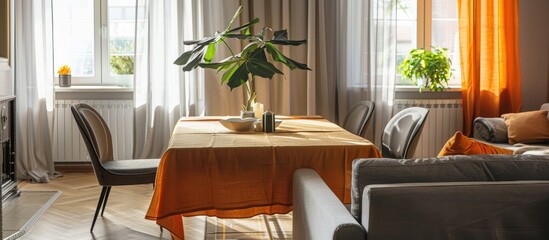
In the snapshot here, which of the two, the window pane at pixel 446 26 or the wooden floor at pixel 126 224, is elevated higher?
the window pane at pixel 446 26

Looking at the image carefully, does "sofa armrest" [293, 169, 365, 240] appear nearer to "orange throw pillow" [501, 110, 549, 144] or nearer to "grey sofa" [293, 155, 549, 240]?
"grey sofa" [293, 155, 549, 240]

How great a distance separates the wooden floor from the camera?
14.0ft

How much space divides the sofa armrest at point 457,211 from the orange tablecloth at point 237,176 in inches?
50.4

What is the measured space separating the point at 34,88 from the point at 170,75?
1194 mm

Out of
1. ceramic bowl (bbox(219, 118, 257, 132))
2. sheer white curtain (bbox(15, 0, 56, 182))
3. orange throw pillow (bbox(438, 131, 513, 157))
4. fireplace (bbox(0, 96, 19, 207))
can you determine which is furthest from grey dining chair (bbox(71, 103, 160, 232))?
orange throw pillow (bbox(438, 131, 513, 157))

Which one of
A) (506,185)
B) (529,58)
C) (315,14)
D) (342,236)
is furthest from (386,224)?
(529,58)

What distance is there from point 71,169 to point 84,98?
694 millimetres

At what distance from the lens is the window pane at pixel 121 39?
649cm

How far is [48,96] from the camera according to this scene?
6230 mm

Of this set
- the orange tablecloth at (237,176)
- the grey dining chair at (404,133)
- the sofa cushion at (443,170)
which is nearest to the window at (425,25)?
the grey dining chair at (404,133)

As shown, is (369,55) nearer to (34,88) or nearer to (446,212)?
(34,88)

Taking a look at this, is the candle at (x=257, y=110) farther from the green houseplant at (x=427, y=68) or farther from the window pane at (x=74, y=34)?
the window pane at (x=74, y=34)

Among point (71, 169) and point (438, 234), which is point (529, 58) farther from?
point (438, 234)

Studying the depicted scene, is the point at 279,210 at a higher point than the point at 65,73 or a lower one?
lower
